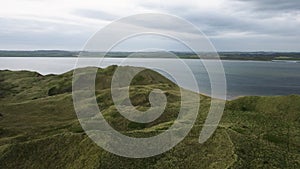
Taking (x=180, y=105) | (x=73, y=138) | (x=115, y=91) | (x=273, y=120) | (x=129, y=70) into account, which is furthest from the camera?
(x=129, y=70)

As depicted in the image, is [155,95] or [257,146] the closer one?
[257,146]

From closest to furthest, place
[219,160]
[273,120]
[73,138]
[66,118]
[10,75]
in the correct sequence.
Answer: [219,160] < [73,138] < [273,120] < [66,118] < [10,75]

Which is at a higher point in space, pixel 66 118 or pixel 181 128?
pixel 181 128

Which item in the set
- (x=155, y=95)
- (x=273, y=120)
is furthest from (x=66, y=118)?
(x=273, y=120)

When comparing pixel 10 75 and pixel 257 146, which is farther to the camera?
pixel 10 75

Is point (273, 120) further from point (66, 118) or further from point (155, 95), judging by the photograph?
point (66, 118)

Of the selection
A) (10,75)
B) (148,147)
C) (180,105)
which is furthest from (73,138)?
(10,75)

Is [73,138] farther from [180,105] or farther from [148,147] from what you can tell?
[180,105]

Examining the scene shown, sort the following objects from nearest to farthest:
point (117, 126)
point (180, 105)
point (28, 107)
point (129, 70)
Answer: point (117, 126)
point (180, 105)
point (28, 107)
point (129, 70)

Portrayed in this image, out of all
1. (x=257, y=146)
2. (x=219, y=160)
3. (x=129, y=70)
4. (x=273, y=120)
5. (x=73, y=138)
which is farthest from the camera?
(x=129, y=70)
